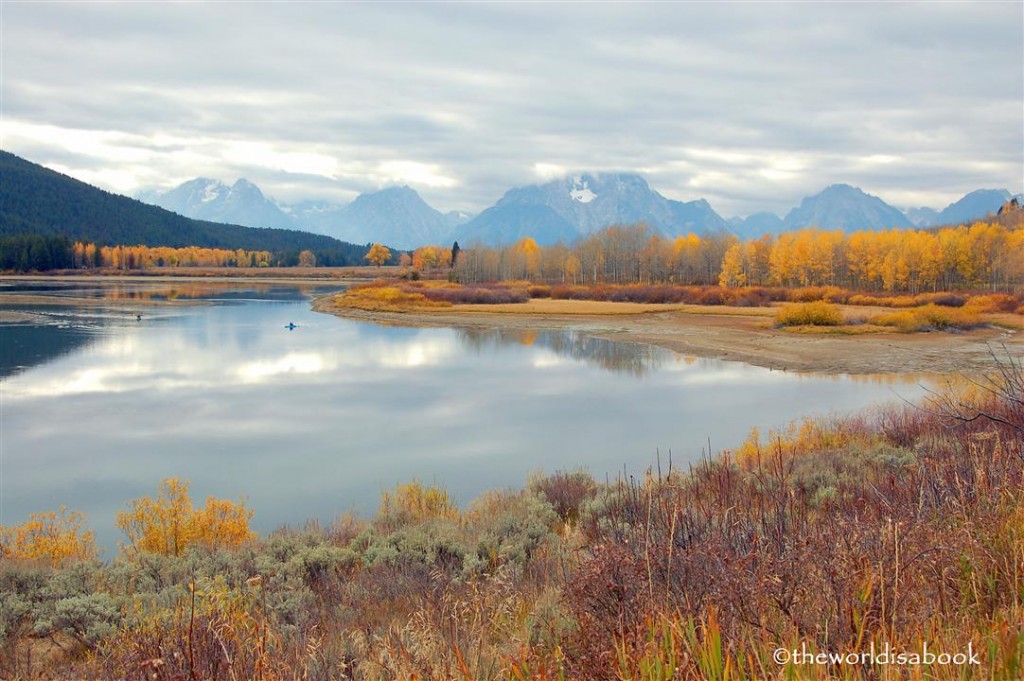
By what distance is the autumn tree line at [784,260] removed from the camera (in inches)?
2707

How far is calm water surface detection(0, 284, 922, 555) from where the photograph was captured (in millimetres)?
13625

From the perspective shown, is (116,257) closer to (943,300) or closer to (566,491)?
(943,300)

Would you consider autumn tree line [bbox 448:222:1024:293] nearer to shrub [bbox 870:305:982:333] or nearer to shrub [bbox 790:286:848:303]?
shrub [bbox 790:286:848:303]

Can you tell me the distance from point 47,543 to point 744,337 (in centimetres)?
3312

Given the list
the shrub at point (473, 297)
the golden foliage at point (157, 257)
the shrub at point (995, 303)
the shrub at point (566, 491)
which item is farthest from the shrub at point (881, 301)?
the golden foliage at point (157, 257)

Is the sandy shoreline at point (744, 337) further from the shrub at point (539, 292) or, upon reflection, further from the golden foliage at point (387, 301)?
the shrub at point (539, 292)

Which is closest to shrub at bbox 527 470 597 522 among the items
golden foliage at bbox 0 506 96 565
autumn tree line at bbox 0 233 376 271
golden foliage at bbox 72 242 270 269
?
golden foliage at bbox 0 506 96 565

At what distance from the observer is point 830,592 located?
11.0ft

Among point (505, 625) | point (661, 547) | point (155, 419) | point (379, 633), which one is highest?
point (661, 547)

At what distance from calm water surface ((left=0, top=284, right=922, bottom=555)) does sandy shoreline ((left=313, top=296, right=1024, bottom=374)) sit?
2.53 metres

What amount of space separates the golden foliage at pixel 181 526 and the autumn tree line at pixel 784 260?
2773 inches

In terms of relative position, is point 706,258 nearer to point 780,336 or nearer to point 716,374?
point 780,336

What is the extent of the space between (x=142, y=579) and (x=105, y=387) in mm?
18567

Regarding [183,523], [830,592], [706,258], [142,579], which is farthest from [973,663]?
[706,258]
